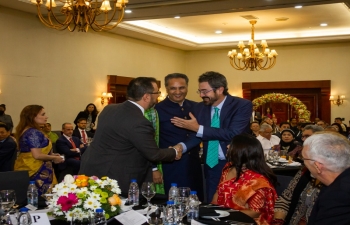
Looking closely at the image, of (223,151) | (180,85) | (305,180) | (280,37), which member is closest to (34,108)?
(180,85)

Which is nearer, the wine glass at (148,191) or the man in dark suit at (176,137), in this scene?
the wine glass at (148,191)

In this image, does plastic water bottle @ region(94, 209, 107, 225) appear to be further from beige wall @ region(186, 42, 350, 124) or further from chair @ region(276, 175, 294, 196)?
beige wall @ region(186, 42, 350, 124)

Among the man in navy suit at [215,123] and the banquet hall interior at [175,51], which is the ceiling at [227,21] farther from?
the man in navy suit at [215,123]

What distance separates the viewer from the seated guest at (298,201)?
10.8 ft

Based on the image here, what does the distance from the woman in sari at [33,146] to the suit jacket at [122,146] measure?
175 centimetres

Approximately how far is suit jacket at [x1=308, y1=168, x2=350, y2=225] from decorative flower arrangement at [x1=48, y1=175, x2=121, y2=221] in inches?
46.5

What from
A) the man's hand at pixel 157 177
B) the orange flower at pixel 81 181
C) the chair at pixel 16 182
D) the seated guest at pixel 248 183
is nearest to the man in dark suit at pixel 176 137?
the man's hand at pixel 157 177

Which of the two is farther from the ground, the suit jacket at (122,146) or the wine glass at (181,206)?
the suit jacket at (122,146)

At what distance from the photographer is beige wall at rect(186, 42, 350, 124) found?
1647 centimetres

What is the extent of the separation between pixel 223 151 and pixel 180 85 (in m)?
0.74

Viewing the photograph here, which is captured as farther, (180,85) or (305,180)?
(180,85)

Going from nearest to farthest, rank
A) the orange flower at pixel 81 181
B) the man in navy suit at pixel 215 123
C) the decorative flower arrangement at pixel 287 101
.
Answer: the orange flower at pixel 81 181 → the man in navy suit at pixel 215 123 → the decorative flower arrangement at pixel 287 101

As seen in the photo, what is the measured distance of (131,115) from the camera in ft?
13.0

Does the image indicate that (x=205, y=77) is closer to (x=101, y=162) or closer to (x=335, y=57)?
(x=101, y=162)
